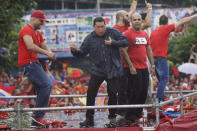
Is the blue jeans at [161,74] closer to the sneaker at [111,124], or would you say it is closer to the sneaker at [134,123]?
the sneaker at [134,123]

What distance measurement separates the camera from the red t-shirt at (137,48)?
6.80m

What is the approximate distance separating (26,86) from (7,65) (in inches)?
166

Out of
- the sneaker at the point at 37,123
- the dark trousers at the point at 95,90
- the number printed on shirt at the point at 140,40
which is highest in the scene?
the number printed on shirt at the point at 140,40

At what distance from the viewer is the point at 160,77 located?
25.1 ft

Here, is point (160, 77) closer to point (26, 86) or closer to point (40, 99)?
point (40, 99)

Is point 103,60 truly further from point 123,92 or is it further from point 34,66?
point 34,66

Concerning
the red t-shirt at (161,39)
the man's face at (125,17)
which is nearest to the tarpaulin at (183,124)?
the red t-shirt at (161,39)

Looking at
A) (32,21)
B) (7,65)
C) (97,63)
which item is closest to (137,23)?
(97,63)

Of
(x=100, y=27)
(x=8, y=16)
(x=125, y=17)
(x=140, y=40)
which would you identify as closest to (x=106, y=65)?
(x=100, y=27)

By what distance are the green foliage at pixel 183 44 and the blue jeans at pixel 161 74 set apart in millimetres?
18260

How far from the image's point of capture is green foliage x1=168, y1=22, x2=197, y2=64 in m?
25.9

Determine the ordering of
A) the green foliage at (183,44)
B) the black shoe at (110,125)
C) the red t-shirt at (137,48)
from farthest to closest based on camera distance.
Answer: the green foliage at (183,44)
the red t-shirt at (137,48)
the black shoe at (110,125)

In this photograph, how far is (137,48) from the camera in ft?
22.5

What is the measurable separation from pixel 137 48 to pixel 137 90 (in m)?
Answer: 0.70
